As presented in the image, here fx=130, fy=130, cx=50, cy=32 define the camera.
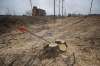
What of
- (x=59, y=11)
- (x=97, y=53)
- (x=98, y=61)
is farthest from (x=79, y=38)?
(x=59, y=11)

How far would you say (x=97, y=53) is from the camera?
375 inches

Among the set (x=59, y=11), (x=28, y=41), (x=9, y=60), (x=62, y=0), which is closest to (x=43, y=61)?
(x=9, y=60)

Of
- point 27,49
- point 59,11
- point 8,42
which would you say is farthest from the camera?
point 59,11

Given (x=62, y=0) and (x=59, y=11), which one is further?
(x=59, y=11)

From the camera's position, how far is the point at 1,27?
18297 millimetres

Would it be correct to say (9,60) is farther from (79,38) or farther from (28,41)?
(79,38)

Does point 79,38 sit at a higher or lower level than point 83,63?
higher

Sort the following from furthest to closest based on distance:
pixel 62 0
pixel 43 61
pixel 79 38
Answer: pixel 62 0, pixel 79 38, pixel 43 61

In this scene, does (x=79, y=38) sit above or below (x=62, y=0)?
below

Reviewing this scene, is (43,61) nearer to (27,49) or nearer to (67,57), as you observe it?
(67,57)

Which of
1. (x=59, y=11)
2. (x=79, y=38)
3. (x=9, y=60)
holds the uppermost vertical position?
(x=59, y=11)

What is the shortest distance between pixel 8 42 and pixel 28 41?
2073 mm

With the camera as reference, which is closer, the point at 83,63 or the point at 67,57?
the point at 83,63

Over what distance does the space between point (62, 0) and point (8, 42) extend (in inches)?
725
